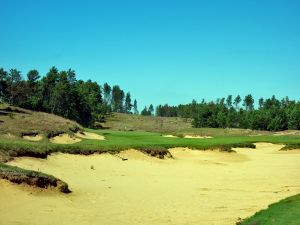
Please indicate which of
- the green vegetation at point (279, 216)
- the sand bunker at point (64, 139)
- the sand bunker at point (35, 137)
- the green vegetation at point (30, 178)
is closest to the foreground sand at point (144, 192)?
the green vegetation at point (30, 178)

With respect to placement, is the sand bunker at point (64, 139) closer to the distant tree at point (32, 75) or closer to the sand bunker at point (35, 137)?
the sand bunker at point (35, 137)

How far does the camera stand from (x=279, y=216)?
46.6ft

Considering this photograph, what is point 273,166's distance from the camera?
123 feet

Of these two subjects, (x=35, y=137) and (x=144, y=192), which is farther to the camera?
(x=35, y=137)

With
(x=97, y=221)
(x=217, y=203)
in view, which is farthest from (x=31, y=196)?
(x=217, y=203)

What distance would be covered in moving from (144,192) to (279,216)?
8442 millimetres

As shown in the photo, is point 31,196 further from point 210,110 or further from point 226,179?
point 210,110

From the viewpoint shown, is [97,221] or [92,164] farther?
[92,164]

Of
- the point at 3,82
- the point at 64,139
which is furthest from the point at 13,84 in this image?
the point at 64,139

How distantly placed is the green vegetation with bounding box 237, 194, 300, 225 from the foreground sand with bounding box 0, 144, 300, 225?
3.45 feet

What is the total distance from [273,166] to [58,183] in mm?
22909

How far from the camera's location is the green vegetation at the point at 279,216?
13359mm

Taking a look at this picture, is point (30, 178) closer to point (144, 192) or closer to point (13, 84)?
point (144, 192)

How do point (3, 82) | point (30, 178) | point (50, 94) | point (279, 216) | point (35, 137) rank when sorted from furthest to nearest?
point (50, 94) → point (3, 82) → point (35, 137) → point (30, 178) → point (279, 216)
